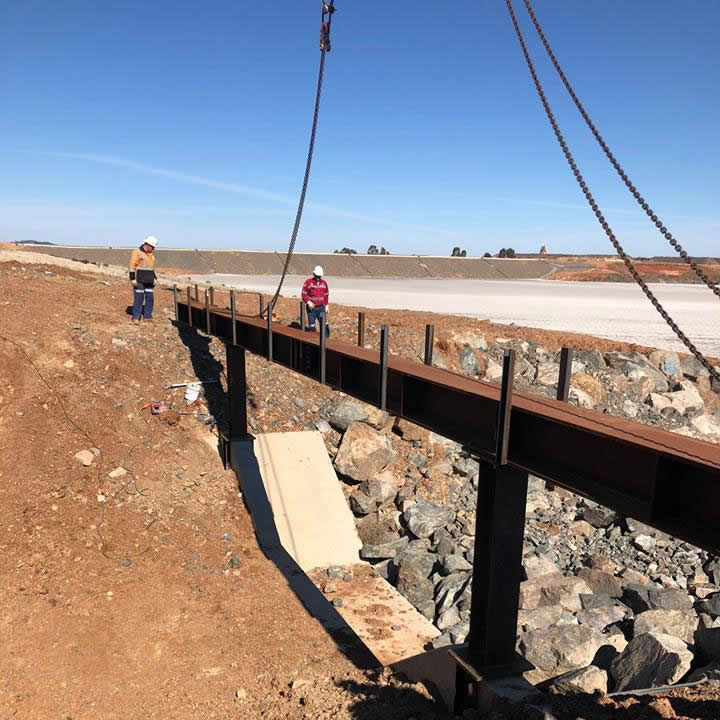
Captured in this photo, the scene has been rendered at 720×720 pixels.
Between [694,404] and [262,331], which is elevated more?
[262,331]

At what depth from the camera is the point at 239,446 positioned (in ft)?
41.4

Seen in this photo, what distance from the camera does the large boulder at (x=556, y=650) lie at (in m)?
7.65

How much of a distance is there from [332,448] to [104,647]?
6905 millimetres

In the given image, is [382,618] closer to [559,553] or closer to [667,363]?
[559,553]

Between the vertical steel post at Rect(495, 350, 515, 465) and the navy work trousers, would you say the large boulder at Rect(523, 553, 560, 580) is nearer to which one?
the vertical steel post at Rect(495, 350, 515, 465)

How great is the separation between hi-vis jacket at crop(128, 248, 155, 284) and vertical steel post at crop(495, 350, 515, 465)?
10.7m

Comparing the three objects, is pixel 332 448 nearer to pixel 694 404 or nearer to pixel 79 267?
pixel 694 404

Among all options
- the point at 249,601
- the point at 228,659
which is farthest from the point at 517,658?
the point at 249,601

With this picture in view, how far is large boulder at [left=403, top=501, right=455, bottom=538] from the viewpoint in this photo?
1184 centimetres

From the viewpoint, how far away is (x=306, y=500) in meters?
12.4

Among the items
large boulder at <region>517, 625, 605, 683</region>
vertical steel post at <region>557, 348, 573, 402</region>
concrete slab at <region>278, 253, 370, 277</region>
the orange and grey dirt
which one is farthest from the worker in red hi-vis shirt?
concrete slab at <region>278, 253, 370, 277</region>

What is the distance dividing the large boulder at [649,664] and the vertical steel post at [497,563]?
77.4 inches

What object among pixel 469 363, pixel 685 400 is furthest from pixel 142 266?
pixel 685 400

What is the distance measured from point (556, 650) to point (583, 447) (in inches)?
172
